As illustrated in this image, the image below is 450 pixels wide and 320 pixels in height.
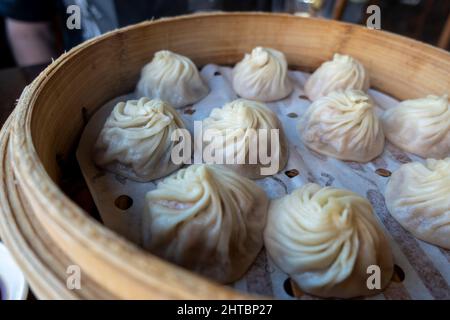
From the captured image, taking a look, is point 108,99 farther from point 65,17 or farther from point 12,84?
point 65,17

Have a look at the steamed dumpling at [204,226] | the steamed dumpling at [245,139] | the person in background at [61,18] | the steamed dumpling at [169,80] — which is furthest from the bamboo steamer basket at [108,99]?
the person in background at [61,18]

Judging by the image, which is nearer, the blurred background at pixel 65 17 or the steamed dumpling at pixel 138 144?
the steamed dumpling at pixel 138 144

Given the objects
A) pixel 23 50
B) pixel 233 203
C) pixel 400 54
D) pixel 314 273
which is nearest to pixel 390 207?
pixel 314 273

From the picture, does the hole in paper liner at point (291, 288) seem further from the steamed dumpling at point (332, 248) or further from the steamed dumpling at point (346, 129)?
the steamed dumpling at point (346, 129)

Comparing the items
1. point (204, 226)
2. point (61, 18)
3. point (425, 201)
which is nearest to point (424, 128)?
point (425, 201)

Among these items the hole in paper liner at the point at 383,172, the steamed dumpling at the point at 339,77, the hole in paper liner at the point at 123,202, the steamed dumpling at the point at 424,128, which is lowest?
the hole in paper liner at the point at 383,172
